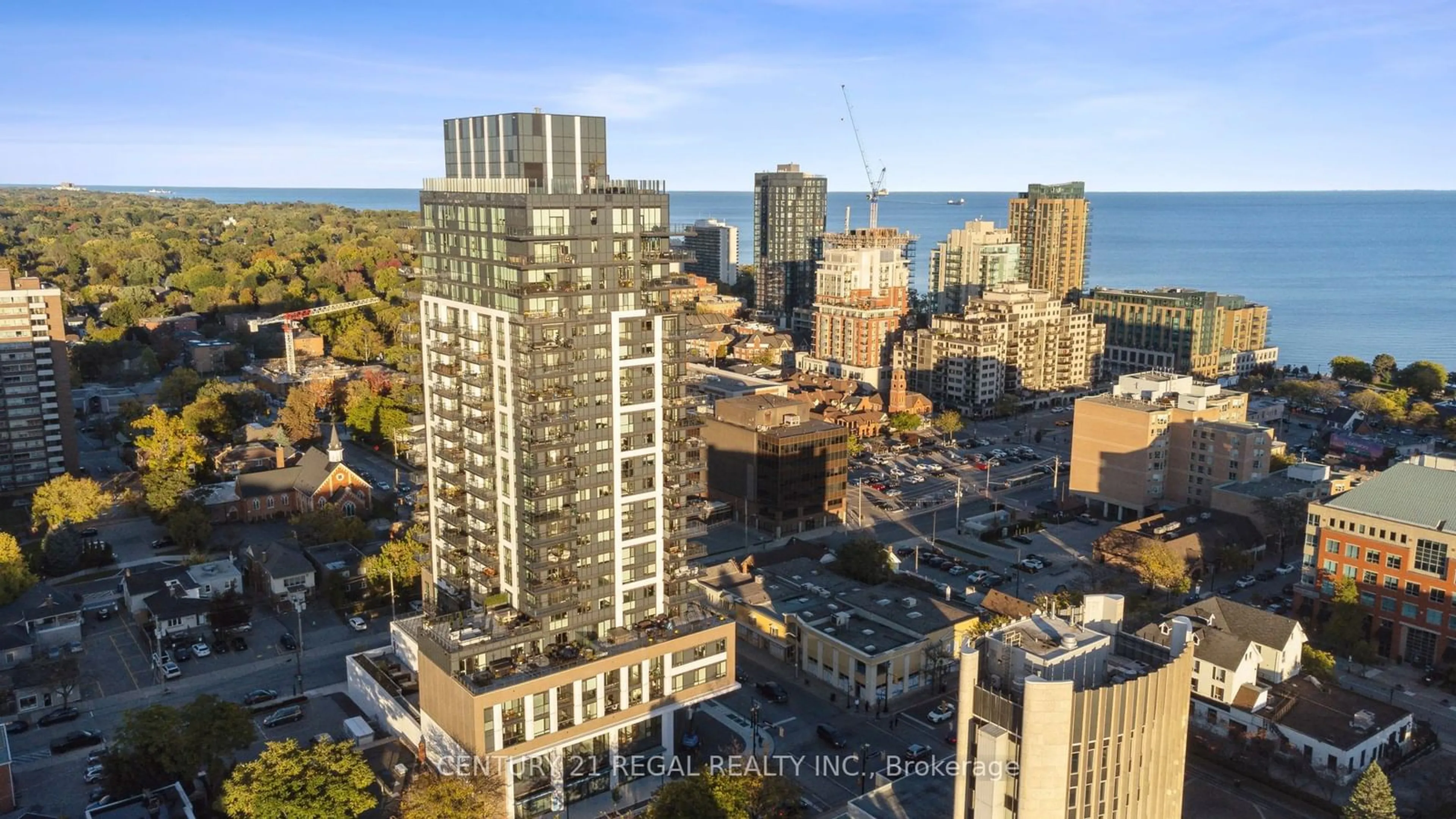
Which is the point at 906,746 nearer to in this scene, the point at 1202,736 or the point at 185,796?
the point at 1202,736

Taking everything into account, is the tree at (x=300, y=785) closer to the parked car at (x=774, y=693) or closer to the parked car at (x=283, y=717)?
the parked car at (x=283, y=717)

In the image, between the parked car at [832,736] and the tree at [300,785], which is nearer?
the tree at [300,785]

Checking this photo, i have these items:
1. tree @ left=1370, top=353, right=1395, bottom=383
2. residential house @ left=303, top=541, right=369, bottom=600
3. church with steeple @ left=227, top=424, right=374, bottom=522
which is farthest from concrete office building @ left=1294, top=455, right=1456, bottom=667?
tree @ left=1370, top=353, right=1395, bottom=383

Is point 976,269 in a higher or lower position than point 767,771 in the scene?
higher

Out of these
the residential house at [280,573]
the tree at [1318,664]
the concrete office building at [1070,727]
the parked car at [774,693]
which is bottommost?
the parked car at [774,693]

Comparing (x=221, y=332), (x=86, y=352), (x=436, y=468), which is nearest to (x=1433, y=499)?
(x=436, y=468)

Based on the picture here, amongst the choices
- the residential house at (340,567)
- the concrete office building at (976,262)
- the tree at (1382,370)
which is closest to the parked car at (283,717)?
the residential house at (340,567)
